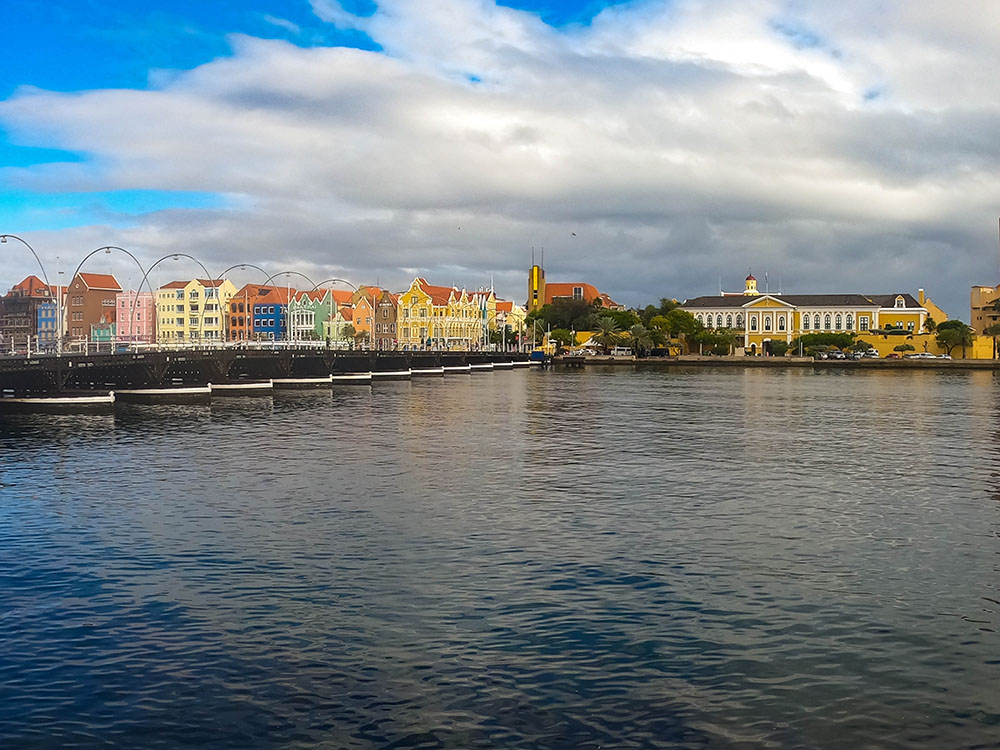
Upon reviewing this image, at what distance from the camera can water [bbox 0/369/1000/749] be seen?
13555 mm

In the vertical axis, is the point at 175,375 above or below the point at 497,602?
above

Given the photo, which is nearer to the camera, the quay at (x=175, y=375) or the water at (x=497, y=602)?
the water at (x=497, y=602)

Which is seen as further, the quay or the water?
the quay

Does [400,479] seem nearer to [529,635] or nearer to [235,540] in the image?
[235,540]

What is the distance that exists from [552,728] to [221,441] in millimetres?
41321

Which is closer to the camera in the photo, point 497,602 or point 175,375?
point 497,602

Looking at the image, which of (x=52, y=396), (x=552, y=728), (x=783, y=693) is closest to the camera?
(x=552, y=728)

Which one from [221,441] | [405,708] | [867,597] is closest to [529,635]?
[405,708]

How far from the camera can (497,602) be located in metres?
19.2

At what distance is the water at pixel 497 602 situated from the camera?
534 inches

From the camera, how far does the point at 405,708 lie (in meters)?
13.8

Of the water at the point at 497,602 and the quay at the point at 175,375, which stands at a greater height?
the quay at the point at 175,375

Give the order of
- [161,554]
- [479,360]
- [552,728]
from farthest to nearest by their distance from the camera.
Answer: [479,360] < [161,554] < [552,728]

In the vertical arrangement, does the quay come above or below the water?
above
